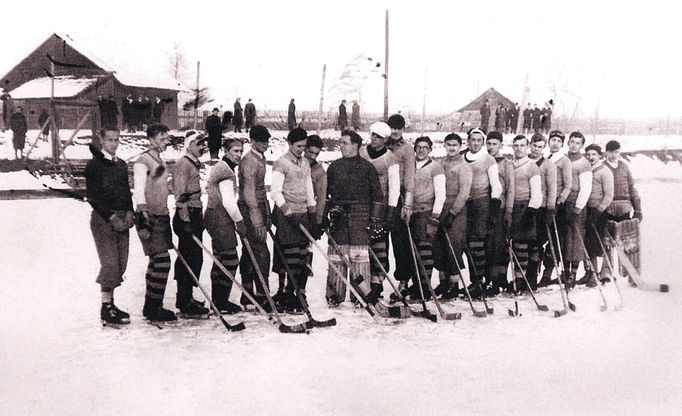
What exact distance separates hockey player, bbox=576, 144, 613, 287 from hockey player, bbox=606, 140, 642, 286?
6 centimetres

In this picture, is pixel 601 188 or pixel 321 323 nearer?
pixel 321 323

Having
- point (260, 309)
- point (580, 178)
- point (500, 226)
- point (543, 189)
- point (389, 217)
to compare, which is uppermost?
point (580, 178)

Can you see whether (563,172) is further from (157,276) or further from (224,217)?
(157,276)

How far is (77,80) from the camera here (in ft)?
13.1

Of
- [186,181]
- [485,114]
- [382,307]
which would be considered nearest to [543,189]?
[485,114]

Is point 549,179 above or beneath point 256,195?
above

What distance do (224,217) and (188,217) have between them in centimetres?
26

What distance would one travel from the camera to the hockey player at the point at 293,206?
14.9 feet

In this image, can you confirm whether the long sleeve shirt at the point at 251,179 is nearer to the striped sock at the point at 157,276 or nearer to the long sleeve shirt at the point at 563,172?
the striped sock at the point at 157,276

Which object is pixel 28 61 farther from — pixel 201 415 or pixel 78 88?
pixel 201 415

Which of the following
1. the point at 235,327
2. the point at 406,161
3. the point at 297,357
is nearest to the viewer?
the point at 297,357

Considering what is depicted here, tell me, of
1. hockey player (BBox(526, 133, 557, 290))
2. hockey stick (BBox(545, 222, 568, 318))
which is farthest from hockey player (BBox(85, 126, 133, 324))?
hockey player (BBox(526, 133, 557, 290))

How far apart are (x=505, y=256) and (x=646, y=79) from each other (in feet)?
5.94

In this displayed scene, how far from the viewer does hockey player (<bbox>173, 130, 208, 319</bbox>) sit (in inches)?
168
